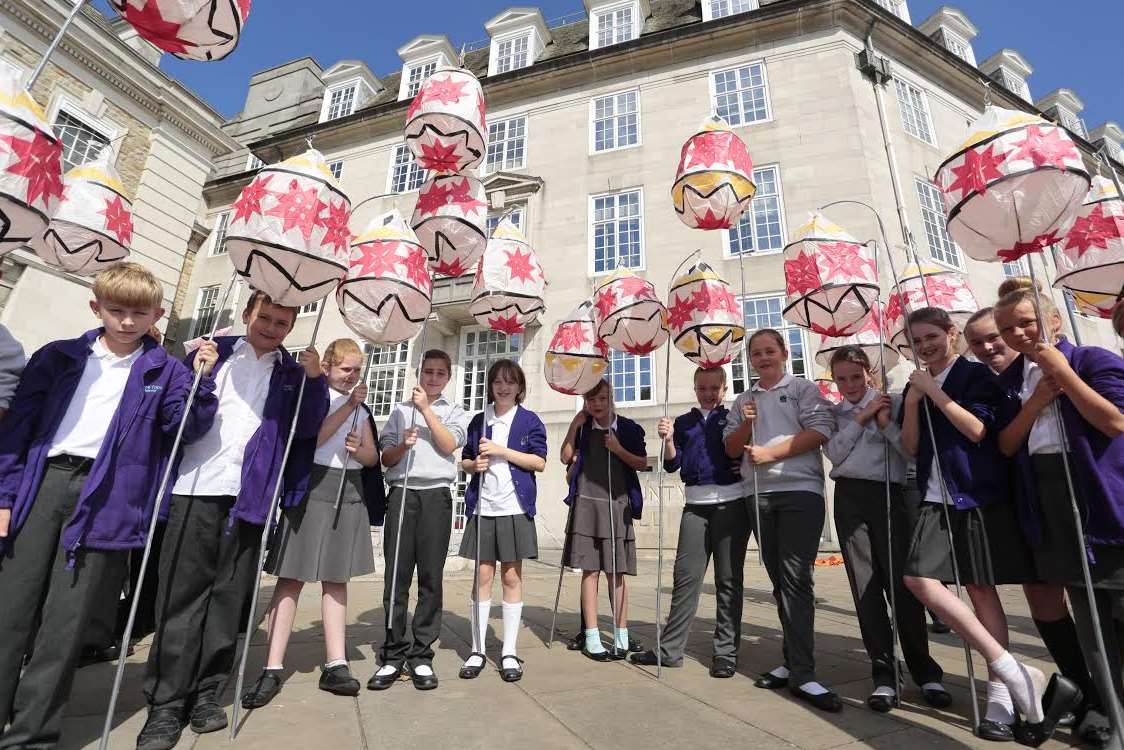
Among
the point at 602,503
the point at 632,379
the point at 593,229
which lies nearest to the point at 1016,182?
the point at 602,503

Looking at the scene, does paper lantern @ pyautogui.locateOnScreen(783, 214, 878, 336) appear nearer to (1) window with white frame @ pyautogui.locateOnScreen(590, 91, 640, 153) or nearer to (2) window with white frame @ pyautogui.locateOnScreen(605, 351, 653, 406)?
(2) window with white frame @ pyautogui.locateOnScreen(605, 351, 653, 406)

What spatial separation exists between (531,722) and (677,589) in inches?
57.9

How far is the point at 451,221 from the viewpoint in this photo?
4289mm

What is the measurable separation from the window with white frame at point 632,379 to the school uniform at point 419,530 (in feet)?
33.2

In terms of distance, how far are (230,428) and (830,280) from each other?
4.41 metres

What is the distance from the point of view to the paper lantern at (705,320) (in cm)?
466

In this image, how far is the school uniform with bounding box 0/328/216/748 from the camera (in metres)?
2.21

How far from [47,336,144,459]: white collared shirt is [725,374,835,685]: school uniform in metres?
3.55

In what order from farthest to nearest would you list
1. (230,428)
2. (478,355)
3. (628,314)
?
(478,355) → (628,314) → (230,428)

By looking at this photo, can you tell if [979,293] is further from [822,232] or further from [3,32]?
[3,32]

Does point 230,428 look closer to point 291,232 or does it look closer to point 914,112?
point 291,232


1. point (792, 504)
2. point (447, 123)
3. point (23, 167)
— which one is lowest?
point (792, 504)

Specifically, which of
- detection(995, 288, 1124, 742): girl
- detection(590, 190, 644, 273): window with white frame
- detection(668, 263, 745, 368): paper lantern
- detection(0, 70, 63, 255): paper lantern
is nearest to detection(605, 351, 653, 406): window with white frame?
detection(590, 190, 644, 273): window with white frame

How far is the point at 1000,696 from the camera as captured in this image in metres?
2.55
